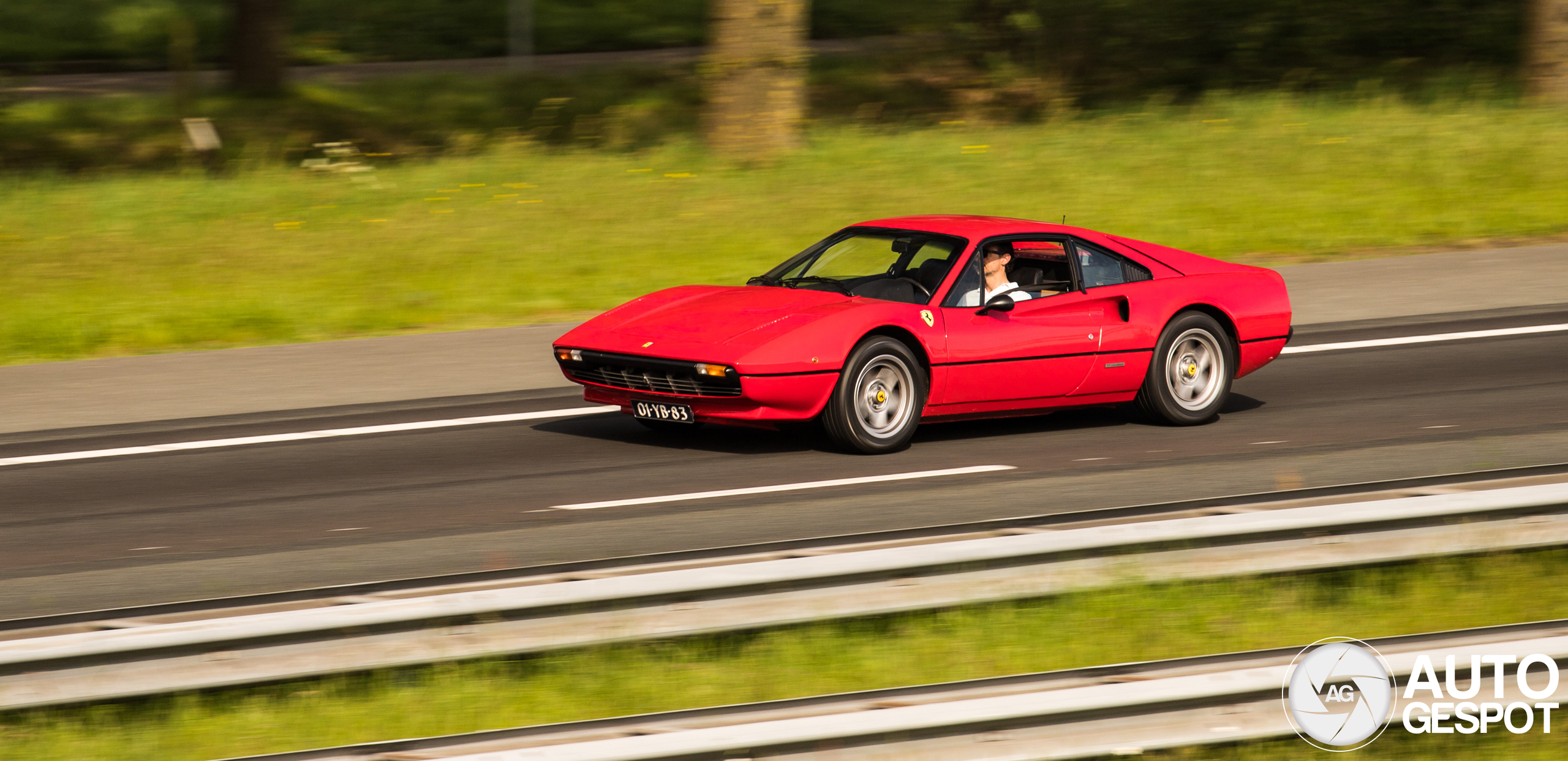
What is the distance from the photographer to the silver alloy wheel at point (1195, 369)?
983 centimetres

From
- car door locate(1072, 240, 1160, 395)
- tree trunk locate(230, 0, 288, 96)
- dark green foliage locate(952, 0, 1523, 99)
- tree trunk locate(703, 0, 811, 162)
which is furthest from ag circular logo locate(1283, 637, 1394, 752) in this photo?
tree trunk locate(230, 0, 288, 96)

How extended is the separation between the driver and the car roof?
0.31ft

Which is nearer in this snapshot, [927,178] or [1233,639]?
[1233,639]

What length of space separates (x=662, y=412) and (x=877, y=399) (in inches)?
44.2

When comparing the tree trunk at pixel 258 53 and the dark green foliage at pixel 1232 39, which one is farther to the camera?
the dark green foliage at pixel 1232 39

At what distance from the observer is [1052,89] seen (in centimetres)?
2633

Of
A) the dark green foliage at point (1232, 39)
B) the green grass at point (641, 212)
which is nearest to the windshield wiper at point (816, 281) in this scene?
the green grass at point (641, 212)

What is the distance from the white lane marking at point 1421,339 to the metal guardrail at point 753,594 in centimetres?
643

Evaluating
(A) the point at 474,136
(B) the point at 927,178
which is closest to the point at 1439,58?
(B) the point at 927,178

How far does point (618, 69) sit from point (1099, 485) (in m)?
22.7

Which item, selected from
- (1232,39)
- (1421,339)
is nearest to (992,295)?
(1421,339)

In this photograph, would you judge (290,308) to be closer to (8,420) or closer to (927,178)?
(8,420)

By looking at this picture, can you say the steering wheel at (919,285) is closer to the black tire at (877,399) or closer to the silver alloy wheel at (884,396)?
the black tire at (877,399)

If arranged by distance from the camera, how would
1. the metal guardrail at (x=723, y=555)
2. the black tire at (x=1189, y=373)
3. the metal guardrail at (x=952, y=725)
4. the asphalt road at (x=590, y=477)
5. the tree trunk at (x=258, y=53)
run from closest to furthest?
the metal guardrail at (x=952, y=725) < the metal guardrail at (x=723, y=555) < the asphalt road at (x=590, y=477) < the black tire at (x=1189, y=373) < the tree trunk at (x=258, y=53)
